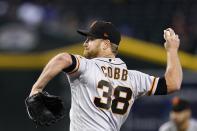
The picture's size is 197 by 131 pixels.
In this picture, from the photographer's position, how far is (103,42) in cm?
562

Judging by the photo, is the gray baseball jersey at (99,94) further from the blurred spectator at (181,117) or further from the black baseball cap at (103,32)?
the blurred spectator at (181,117)

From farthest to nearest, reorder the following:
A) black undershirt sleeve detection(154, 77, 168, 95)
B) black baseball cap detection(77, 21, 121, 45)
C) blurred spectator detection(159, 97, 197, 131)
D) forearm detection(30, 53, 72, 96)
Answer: blurred spectator detection(159, 97, 197, 131) < black undershirt sleeve detection(154, 77, 168, 95) < black baseball cap detection(77, 21, 121, 45) < forearm detection(30, 53, 72, 96)

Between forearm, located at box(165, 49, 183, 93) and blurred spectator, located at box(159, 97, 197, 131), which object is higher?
forearm, located at box(165, 49, 183, 93)

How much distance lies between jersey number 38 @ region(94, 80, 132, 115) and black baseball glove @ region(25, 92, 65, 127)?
0.34 meters

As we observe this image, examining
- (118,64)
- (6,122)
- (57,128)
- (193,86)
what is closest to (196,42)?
(193,86)

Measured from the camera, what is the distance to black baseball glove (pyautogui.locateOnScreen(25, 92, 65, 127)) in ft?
16.9

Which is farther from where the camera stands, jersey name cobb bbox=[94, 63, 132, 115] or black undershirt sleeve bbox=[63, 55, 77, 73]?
jersey name cobb bbox=[94, 63, 132, 115]

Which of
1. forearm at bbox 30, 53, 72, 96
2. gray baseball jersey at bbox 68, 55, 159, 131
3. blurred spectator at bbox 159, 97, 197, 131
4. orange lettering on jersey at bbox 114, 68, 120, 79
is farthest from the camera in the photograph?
blurred spectator at bbox 159, 97, 197, 131

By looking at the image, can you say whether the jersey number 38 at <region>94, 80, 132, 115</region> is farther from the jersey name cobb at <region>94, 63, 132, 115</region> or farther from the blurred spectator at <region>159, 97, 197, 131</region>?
the blurred spectator at <region>159, 97, 197, 131</region>

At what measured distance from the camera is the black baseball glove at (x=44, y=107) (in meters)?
5.16

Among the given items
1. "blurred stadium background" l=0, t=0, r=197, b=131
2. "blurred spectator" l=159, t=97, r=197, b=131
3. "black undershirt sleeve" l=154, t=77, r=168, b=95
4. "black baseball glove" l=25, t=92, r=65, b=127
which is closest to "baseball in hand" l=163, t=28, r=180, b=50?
"black undershirt sleeve" l=154, t=77, r=168, b=95

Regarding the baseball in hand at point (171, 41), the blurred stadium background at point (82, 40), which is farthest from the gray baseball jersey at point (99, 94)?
the blurred stadium background at point (82, 40)

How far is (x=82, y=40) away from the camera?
11664 millimetres

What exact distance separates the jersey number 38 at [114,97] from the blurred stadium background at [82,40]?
523 centimetres
